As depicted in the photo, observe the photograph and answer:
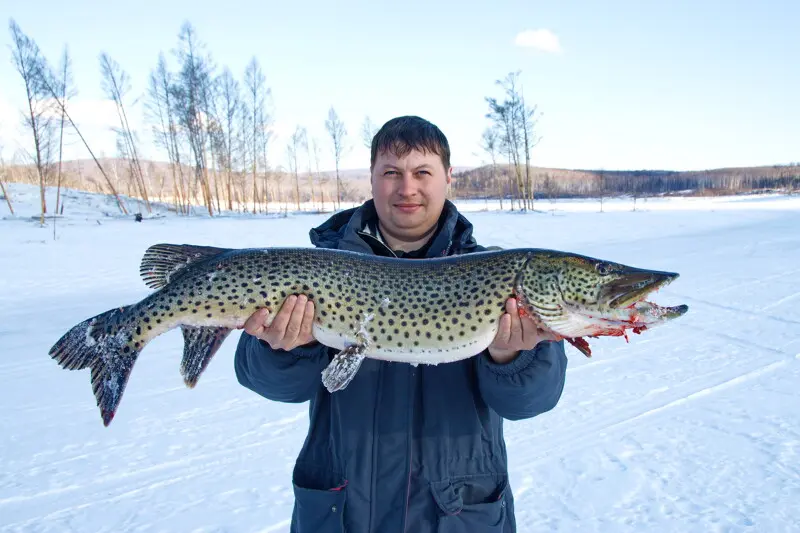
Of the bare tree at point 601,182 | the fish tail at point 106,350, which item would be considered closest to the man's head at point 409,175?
the fish tail at point 106,350

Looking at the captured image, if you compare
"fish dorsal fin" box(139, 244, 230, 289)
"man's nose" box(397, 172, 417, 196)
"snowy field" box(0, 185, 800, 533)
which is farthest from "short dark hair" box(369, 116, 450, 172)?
"snowy field" box(0, 185, 800, 533)

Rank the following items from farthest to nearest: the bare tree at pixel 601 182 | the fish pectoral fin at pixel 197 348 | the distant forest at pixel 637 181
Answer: the bare tree at pixel 601 182
the distant forest at pixel 637 181
the fish pectoral fin at pixel 197 348

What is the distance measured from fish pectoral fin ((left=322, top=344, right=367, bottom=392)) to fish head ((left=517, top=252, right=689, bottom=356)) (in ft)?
2.77

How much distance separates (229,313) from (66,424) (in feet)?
10.5

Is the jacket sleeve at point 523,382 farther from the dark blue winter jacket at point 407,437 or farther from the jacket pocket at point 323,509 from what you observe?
the jacket pocket at point 323,509

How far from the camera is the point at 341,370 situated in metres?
2.09

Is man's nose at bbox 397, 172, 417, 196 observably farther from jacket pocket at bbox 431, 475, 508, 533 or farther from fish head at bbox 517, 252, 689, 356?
jacket pocket at bbox 431, 475, 508, 533

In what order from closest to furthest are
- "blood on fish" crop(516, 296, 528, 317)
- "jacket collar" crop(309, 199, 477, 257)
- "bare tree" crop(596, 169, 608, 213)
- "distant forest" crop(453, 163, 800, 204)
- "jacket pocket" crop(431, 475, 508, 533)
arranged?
"jacket pocket" crop(431, 475, 508, 533)
"blood on fish" crop(516, 296, 528, 317)
"jacket collar" crop(309, 199, 477, 257)
"distant forest" crop(453, 163, 800, 204)
"bare tree" crop(596, 169, 608, 213)


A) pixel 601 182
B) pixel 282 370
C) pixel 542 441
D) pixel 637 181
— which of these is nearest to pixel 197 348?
pixel 282 370

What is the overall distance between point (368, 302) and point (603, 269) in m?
1.18

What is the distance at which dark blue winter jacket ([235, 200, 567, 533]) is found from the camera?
6.63 ft

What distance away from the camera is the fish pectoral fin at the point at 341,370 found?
6.74ft

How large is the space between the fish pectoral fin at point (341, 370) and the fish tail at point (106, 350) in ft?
3.44

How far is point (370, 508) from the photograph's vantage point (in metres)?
2.03
